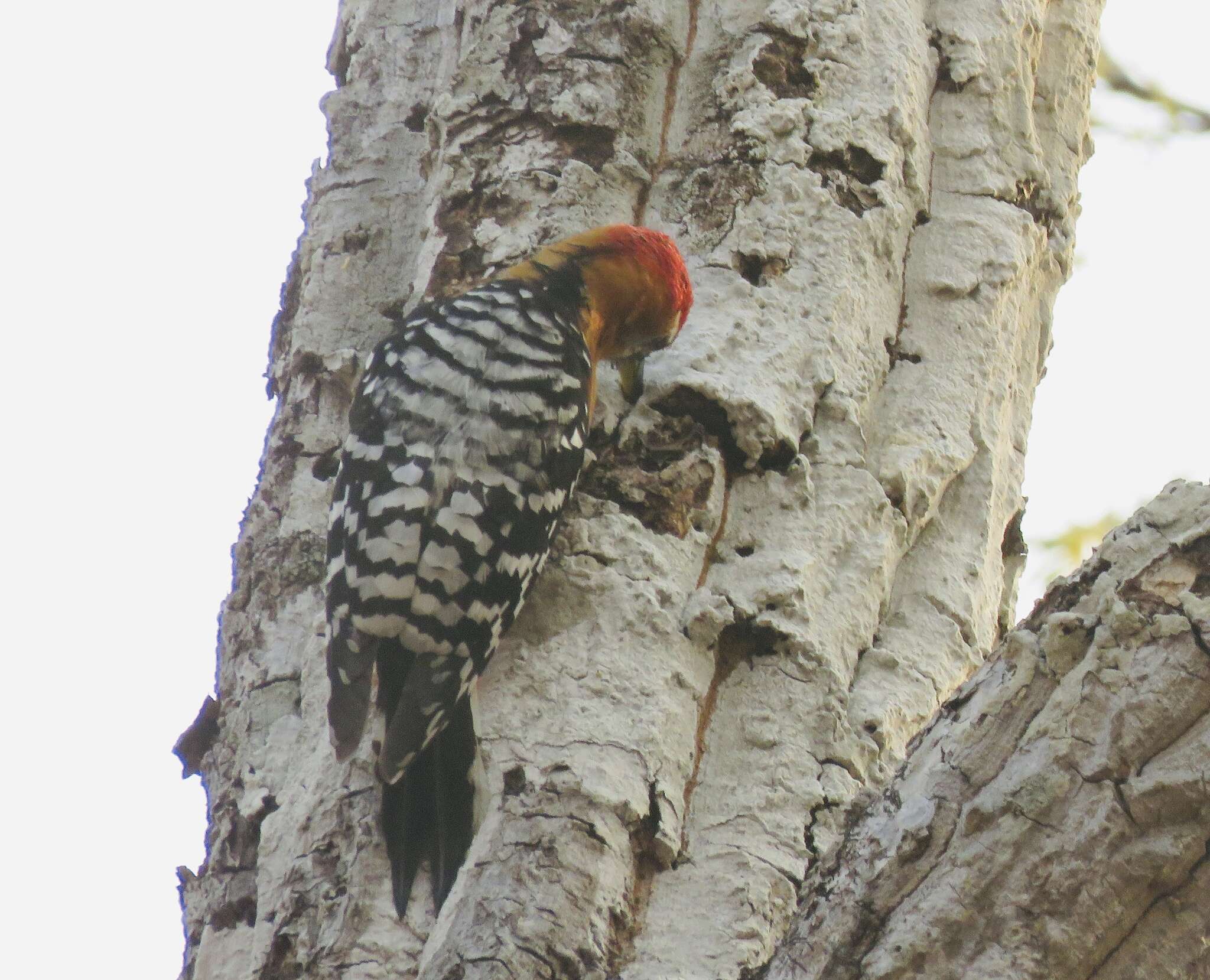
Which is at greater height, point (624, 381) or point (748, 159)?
point (748, 159)

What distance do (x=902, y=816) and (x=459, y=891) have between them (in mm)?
810

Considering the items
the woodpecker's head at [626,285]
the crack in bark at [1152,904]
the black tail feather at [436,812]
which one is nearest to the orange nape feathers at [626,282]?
the woodpecker's head at [626,285]

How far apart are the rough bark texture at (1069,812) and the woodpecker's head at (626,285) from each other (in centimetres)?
139

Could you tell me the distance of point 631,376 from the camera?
2848 millimetres

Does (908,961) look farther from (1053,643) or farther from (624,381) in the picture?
(624,381)

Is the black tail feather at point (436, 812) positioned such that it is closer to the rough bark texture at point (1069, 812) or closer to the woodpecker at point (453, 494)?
the woodpecker at point (453, 494)

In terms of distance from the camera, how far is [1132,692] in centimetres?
140

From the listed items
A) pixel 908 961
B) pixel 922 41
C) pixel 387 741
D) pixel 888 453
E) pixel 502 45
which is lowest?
pixel 908 961

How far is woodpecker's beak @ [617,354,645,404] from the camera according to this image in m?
2.77

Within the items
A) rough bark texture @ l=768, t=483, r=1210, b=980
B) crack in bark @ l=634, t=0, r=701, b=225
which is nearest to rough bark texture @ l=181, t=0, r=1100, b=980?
crack in bark @ l=634, t=0, r=701, b=225

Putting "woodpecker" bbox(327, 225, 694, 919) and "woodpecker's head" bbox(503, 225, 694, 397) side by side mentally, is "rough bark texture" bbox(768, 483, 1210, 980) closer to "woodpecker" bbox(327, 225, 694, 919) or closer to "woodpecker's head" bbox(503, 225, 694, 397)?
"woodpecker" bbox(327, 225, 694, 919)

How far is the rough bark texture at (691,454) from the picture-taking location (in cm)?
214

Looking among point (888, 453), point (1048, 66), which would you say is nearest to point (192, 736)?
point (888, 453)

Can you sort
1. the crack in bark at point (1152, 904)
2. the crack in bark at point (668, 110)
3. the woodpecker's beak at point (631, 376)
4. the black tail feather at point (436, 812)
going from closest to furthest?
the crack in bark at point (1152, 904)
the black tail feather at point (436, 812)
the woodpecker's beak at point (631, 376)
the crack in bark at point (668, 110)
